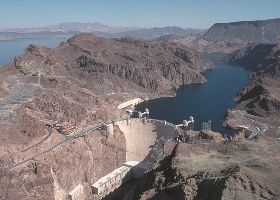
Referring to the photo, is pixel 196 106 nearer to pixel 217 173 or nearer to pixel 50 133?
pixel 50 133

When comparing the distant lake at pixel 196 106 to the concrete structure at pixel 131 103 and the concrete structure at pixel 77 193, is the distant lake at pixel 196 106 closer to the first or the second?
the concrete structure at pixel 131 103

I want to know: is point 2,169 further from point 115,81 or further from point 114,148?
point 115,81

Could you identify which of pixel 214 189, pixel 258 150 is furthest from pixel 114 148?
pixel 214 189

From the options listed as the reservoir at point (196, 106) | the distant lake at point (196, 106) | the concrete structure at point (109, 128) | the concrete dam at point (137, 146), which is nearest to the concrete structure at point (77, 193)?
the concrete dam at point (137, 146)

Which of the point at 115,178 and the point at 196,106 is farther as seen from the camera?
the point at 196,106

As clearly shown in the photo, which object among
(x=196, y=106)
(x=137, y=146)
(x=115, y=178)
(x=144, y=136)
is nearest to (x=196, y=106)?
(x=196, y=106)

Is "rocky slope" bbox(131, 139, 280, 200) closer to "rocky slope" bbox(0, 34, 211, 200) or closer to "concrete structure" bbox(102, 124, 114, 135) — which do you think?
"rocky slope" bbox(0, 34, 211, 200)
